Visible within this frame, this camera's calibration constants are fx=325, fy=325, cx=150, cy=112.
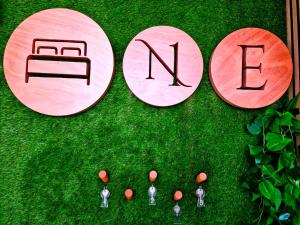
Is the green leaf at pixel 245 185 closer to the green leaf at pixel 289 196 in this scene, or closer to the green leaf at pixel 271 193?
the green leaf at pixel 271 193

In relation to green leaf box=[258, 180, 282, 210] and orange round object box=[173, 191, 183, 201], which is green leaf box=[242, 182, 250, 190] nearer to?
green leaf box=[258, 180, 282, 210]

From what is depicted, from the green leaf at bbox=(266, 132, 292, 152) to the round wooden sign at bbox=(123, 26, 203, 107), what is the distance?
66 cm

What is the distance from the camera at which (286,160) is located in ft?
7.45

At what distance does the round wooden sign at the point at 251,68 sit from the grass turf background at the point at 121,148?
119mm

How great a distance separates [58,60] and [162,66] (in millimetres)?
785

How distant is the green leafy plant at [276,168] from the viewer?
2270mm

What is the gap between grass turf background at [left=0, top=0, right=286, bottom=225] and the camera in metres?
2.44

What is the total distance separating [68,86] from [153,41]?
0.73 m

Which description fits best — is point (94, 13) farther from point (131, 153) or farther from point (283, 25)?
point (283, 25)

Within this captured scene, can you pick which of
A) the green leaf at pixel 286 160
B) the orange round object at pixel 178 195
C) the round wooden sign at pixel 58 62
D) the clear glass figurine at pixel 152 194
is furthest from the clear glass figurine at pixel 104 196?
the green leaf at pixel 286 160

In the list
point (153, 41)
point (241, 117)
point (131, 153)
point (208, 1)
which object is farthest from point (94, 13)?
point (241, 117)

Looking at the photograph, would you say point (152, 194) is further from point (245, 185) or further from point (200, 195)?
point (245, 185)

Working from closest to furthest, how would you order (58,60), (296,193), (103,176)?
(296,193) → (103,176) → (58,60)

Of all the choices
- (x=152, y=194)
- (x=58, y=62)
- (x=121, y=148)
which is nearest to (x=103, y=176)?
(x=121, y=148)
